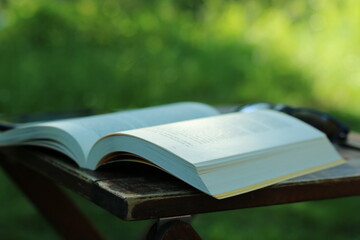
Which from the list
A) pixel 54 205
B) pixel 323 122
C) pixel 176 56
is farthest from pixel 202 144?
pixel 176 56

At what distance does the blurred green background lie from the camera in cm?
348

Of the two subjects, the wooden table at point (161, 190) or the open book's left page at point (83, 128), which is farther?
the open book's left page at point (83, 128)

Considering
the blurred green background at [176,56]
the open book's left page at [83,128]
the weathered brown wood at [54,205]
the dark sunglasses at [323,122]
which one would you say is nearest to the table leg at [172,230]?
the open book's left page at [83,128]

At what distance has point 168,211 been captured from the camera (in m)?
0.87

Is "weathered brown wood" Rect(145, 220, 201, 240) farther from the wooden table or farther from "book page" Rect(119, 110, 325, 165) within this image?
"book page" Rect(119, 110, 325, 165)

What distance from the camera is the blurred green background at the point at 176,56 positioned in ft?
11.4

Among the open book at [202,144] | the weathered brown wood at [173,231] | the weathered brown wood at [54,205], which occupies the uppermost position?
the open book at [202,144]

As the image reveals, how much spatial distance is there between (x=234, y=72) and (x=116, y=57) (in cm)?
81

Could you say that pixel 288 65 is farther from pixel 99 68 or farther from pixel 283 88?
pixel 99 68

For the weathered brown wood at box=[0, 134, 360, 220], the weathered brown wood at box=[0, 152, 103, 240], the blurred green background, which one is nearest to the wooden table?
the weathered brown wood at box=[0, 134, 360, 220]

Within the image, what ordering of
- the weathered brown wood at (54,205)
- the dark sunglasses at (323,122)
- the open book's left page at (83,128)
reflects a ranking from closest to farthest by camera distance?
the open book's left page at (83,128), the dark sunglasses at (323,122), the weathered brown wood at (54,205)

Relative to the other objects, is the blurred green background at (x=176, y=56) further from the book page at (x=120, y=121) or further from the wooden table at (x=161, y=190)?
the wooden table at (x=161, y=190)

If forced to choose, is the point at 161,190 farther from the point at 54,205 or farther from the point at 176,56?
the point at 176,56

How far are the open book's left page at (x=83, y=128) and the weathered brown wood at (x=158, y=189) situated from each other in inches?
1.1
